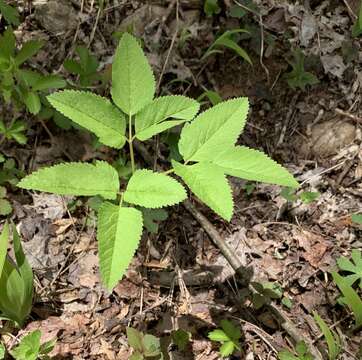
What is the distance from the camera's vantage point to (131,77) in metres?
1.42

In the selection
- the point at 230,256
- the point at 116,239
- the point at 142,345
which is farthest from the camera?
the point at 230,256

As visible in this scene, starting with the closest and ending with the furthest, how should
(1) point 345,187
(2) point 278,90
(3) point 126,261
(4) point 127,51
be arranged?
(3) point 126,261 → (4) point 127,51 → (1) point 345,187 → (2) point 278,90

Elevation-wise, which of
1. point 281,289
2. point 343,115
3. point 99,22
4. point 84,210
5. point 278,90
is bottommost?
point 281,289

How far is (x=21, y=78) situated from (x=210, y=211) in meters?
1.22

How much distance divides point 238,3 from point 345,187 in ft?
4.48

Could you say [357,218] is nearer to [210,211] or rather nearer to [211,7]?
[210,211]

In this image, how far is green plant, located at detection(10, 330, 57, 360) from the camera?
178 cm

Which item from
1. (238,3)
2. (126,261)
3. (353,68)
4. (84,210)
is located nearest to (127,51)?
(126,261)

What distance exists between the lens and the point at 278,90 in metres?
2.79

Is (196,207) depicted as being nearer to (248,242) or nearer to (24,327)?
(248,242)

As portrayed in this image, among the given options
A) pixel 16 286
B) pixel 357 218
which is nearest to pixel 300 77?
pixel 357 218

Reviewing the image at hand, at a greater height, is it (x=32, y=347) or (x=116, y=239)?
(x=116, y=239)

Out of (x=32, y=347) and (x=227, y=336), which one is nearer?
(x=32, y=347)

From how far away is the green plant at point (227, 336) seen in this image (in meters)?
1.94
